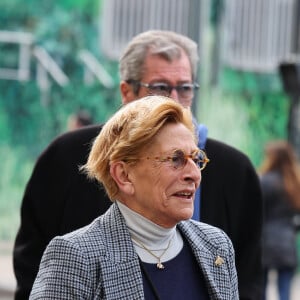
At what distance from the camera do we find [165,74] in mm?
4930

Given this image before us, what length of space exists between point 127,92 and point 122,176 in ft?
4.68

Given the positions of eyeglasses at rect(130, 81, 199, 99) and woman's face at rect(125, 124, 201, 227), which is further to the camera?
eyeglasses at rect(130, 81, 199, 99)

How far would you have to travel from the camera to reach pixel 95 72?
61.3 ft

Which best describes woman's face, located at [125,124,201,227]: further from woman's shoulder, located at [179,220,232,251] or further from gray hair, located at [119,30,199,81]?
gray hair, located at [119,30,199,81]

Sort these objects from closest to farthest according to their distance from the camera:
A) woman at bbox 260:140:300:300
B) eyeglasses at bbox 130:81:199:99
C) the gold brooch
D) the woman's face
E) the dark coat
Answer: the woman's face, the gold brooch, the dark coat, eyeglasses at bbox 130:81:199:99, woman at bbox 260:140:300:300

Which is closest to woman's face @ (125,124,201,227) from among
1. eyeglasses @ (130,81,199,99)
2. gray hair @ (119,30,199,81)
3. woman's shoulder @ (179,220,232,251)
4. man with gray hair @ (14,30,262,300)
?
woman's shoulder @ (179,220,232,251)

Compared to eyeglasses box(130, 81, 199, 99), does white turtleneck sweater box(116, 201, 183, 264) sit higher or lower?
lower

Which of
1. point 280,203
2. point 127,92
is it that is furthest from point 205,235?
point 280,203

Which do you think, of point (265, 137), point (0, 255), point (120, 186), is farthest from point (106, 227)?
point (265, 137)

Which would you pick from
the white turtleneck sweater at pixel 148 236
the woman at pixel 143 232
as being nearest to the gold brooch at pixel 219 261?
the woman at pixel 143 232

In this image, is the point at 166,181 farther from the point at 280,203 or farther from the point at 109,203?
the point at 280,203

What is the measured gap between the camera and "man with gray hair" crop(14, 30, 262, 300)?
4.72 metres

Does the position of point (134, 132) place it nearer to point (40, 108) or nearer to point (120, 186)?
point (120, 186)

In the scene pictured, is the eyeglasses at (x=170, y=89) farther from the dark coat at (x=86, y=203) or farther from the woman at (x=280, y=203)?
the woman at (x=280, y=203)
